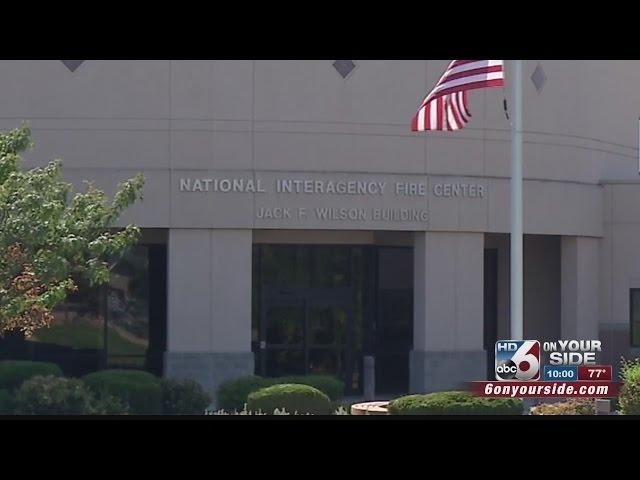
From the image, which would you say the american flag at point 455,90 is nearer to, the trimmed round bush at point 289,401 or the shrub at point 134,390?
the trimmed round bush at point 289,401

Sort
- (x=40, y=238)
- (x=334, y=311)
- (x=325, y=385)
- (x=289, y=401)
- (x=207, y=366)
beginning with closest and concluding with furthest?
(x=40, y=238)
(x=289, y=401)
(x=325, y=385)
(x=207, y=366)
(x=334, y=311)

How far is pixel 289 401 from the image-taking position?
72.7 feet

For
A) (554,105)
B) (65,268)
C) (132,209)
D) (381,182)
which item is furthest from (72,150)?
(554,105)

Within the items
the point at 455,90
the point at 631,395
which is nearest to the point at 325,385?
the point at 455,90

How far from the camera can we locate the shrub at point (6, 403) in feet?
72.5

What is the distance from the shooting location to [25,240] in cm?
2041

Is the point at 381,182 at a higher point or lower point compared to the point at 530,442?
higher

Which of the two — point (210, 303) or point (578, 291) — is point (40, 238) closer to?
point (210, 303)

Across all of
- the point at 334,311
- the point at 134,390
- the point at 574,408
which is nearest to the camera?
the point at 574,408

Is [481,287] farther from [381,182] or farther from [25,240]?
[25,240]

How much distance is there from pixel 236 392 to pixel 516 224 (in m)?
5.99

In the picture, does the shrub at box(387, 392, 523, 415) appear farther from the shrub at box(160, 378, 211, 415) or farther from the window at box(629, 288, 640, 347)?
the window at box(629, 288, 640, 347)
